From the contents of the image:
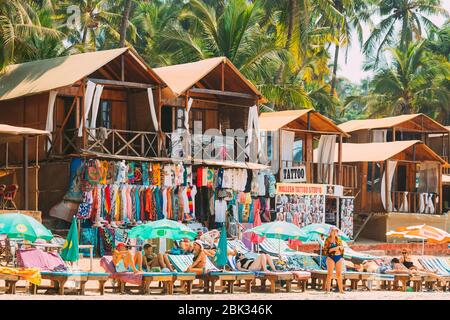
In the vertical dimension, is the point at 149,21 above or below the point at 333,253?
above

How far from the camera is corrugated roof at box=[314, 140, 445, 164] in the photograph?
3894 centimetres

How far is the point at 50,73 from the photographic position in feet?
105

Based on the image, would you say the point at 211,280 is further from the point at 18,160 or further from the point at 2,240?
the point at 18,160

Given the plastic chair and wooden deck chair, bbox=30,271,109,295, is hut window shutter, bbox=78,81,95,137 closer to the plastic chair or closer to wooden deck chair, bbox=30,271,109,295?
the plastic chair

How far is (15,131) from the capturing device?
2812 cm

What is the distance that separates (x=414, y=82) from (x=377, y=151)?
37.1 ft

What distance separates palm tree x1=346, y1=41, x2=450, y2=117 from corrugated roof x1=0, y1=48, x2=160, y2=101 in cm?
2083

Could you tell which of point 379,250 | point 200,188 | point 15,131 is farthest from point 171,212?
point 379,250

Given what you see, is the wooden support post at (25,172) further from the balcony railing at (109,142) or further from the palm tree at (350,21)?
the palm tree at (350,21)

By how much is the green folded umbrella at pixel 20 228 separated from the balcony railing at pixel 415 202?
2001 cm

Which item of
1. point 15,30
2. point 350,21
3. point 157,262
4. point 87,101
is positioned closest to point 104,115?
point 87,101

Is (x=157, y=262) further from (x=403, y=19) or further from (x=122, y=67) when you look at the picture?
(x=403, y=19)

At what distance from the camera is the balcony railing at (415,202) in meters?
39.8

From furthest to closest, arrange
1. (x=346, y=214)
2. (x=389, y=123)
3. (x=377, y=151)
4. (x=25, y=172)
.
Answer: (x=389, y=123) → (x=377, y=151) → (x=346, y=214) → (x=25, y=172)
